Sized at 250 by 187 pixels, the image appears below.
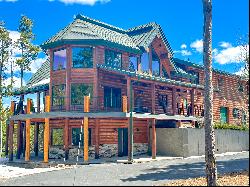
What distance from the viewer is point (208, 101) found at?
14.5m

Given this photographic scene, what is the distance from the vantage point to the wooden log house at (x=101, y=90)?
25.7 metres

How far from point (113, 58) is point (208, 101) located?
15.8 metres

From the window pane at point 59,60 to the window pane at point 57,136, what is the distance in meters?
5.35

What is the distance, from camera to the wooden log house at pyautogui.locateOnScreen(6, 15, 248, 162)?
1011 inches

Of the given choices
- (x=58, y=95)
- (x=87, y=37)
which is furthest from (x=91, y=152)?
(x=87, y=37)

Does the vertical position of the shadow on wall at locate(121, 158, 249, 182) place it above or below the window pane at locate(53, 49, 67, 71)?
below

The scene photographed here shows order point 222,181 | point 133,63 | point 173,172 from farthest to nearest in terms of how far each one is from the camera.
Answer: point 133,63 → point 173,172 → point 222,181

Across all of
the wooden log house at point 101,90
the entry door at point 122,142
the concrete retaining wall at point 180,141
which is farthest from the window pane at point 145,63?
the entry door at point 122,142

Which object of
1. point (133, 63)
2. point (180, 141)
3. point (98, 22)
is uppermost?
point (98, 22)

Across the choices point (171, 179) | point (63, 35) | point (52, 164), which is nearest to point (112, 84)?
point (63, 35)

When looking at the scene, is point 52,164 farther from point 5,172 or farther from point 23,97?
point 23,97

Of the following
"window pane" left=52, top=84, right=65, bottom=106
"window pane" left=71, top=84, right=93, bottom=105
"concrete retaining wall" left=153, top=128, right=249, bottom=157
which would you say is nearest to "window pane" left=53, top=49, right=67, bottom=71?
"window pane" left=52, top=84, right=65, bottom=106

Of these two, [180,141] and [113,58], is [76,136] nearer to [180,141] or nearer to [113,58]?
[113,58]

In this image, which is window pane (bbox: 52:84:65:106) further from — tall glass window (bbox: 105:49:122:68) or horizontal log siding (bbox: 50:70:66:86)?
tall glass window (bbox: 105:49:122:68)
